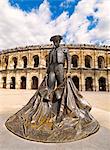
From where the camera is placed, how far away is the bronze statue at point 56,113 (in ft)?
13.8

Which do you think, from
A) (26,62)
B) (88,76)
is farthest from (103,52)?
(26,62)

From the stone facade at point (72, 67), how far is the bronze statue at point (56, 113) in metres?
22.3

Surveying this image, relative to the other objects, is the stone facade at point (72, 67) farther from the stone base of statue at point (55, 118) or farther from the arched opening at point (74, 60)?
the stone base of statue at point (55, 118)

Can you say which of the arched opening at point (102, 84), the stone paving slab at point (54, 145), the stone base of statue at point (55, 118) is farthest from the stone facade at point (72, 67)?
the stone paving slab at point (54, 145)

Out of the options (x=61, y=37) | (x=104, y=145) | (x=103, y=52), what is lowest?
(x=104, y=145)

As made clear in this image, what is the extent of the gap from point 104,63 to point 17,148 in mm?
26745

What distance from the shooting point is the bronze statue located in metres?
4.20

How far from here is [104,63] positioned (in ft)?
94.2

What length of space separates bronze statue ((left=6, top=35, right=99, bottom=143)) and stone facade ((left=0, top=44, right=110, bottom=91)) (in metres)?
22.3

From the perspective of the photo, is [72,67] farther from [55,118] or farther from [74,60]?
[55,118]

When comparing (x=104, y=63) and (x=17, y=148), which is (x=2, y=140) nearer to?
(x=17, y=148)

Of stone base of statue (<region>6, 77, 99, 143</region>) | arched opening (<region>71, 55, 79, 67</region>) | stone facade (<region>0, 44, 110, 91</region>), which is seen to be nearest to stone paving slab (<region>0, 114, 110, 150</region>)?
stone base of statue (<region>6, 77, 99, 143</region>)

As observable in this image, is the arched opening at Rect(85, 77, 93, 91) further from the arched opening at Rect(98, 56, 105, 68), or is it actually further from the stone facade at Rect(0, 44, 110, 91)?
the arched opening at Rect(98, 56, 105, 68)

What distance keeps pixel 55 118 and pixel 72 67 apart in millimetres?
24049
